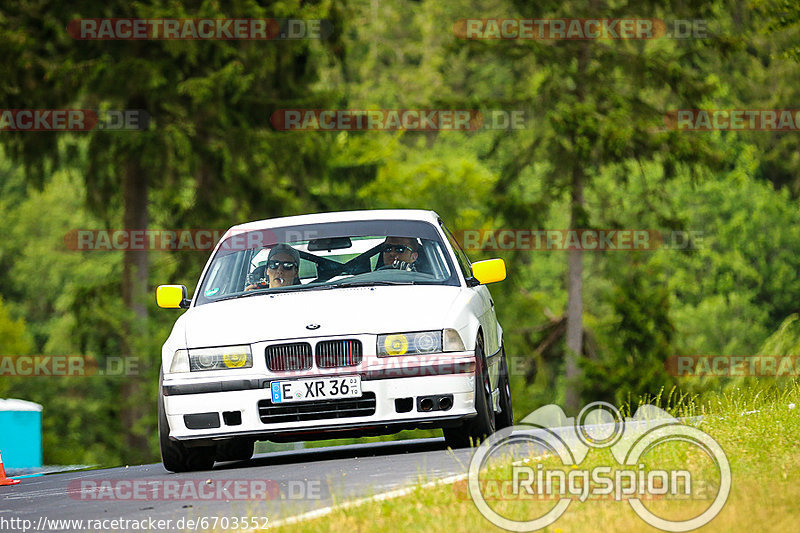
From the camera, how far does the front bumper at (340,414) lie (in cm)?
905

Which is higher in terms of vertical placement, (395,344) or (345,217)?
(345,217)

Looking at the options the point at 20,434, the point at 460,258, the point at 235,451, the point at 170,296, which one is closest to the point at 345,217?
the point at 460,258

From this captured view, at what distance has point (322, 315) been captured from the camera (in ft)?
30.3

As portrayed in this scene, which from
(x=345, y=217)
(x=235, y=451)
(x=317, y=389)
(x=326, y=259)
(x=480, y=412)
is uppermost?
(x=345, y=217)

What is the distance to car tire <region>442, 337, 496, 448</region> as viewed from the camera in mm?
9312

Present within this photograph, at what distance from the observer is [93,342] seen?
103 feet

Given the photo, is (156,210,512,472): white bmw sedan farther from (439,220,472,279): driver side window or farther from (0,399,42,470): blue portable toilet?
(0,399,42,470): blue portable toilet

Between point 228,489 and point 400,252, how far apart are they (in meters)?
2.88

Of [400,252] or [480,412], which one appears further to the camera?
[400,252]

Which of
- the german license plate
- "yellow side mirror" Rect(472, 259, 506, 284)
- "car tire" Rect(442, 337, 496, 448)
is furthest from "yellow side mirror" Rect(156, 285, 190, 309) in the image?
"car tire" Rect(442, 337, 496, 448)

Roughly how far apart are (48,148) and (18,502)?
2144 cm

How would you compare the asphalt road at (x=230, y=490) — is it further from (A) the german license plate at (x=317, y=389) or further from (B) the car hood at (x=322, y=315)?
→ (B) the car hood at (x=322, y=315)

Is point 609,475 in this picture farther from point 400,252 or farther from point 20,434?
point 20,434

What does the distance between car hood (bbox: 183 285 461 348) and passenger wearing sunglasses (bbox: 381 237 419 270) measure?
0.65 metres
